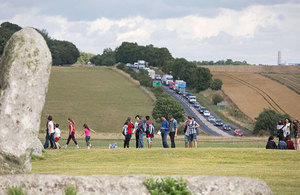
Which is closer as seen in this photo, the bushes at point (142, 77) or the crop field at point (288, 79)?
the crop field at point (288, 79)

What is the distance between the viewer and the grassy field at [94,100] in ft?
326

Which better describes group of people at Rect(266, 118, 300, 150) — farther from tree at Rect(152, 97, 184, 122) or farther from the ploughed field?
the ploughed field

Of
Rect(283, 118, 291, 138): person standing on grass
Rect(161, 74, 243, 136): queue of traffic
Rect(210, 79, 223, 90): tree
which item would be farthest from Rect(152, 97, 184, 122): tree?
Rect(283, 118, 291, 138): person standing on grass

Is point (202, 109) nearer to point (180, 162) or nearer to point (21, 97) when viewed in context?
point (180, 162)

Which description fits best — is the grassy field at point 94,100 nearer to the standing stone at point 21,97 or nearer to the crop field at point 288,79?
the crop field at point 288,79

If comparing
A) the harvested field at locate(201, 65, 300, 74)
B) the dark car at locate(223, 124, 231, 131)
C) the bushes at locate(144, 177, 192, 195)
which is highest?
the harvested field at locate(201, 65, 300, 74)

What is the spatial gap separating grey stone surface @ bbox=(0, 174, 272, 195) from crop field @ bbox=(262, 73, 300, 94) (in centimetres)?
12621

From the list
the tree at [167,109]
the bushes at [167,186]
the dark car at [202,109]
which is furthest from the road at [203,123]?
the bushes at [167,186]

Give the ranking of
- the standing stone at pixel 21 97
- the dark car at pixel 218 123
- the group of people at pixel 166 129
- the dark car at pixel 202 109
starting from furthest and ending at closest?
the dark car at pixel 202 109 → the dark car at pixel 218 123 → the group of people at pixel 166 129 → the standing stone at pixel 21 97

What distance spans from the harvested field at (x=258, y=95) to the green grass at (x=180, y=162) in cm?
8880

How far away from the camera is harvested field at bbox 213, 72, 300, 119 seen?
120200 mm


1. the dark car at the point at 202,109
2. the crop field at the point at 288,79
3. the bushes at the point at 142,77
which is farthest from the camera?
the bushes at the point at 142,77

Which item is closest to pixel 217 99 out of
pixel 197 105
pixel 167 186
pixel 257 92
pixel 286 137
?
pixel 197 105

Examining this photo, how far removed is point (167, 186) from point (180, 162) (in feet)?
37.9
